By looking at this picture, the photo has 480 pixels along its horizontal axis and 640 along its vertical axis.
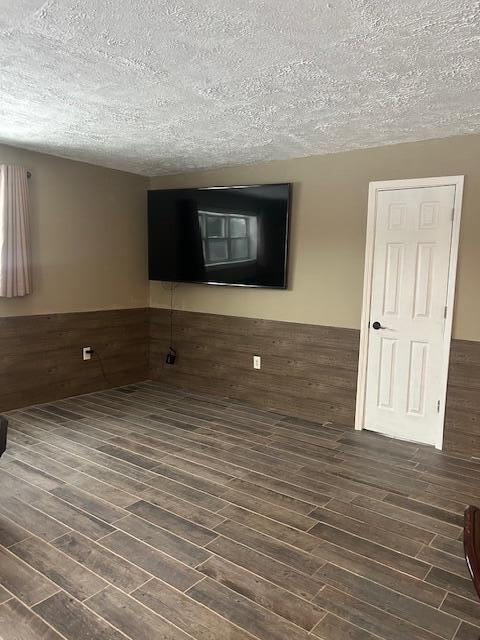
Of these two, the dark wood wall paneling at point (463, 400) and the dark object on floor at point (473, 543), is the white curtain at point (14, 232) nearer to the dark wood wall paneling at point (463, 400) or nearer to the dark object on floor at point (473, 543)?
the dark wood wall paneling at point (463, 400)

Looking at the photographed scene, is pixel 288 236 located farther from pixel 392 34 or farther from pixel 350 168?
pixel 392 34

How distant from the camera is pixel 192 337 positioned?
5172mm

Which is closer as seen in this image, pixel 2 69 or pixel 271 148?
pixel 2 69

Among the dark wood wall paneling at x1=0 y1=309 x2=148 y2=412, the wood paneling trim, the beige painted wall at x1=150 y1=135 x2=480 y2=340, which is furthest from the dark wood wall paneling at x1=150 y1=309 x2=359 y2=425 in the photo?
the dark wood wall paneling at x1=0 y1=309 x2=148 y2=412

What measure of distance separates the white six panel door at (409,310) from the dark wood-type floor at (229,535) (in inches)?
11.9

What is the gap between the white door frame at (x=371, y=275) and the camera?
3.48 m

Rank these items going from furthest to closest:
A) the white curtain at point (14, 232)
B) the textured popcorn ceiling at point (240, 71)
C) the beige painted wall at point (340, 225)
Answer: the white curtain at point (14, 232) < the beige painted wall at point (340, 225) < the textured popcorn ceiling at point (240, 71)

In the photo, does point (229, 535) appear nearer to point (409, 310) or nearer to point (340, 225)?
point (409, 310)

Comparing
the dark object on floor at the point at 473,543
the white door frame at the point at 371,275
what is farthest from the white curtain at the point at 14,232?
the dark object on floor at the point at 473,543

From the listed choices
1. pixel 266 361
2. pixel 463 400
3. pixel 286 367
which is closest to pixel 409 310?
pixel 463 400

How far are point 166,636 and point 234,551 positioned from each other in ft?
1.97

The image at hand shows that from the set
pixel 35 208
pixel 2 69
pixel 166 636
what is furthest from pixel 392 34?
pixel 35 208

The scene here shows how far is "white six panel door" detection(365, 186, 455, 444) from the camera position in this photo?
3.61m

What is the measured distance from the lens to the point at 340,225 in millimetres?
4070
